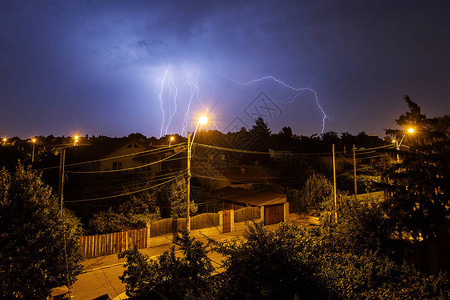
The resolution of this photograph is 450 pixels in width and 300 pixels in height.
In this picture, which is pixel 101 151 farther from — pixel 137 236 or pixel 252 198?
pixel 252 198

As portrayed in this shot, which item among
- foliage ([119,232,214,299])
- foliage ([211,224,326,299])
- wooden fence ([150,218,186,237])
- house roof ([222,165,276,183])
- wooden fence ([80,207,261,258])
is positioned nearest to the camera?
foliage ([211,224,326,299])

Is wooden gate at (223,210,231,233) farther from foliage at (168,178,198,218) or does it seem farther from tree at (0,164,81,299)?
tree at (0,164,81,299)

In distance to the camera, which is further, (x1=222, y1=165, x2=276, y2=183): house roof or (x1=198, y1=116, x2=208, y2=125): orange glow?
(x1=222, y1=165, x2=276, y2=183): house roof

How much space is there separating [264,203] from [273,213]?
243cm

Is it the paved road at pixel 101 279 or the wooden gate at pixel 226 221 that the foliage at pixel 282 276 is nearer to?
the paved road at pixel 101 279

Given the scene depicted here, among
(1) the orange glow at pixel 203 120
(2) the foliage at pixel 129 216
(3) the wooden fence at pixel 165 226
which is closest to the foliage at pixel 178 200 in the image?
(3) the wooden fence at pixel 165 226

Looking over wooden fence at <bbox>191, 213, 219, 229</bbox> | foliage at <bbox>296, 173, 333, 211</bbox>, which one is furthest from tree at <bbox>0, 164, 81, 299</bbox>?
foliage at <bbox>296, 173, 333, 211</bbox>

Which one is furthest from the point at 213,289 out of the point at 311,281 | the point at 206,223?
the point at 206,223

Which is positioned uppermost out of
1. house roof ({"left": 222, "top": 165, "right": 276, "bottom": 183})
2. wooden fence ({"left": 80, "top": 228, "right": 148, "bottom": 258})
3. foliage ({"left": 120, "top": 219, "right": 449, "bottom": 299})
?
house roof ({"left": 222, "top": 165, "right": 276, "bottom": 183})

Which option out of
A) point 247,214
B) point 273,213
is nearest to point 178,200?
point 247,214

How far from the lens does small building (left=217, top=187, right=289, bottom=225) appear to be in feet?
76.7

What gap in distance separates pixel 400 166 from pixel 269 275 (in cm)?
1124

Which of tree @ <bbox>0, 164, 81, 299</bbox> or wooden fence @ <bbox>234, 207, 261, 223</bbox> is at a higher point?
tree @ <bbox>0, 164, 81, 299</bbox>

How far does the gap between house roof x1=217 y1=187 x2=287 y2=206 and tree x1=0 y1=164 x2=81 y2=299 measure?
1625 cm
